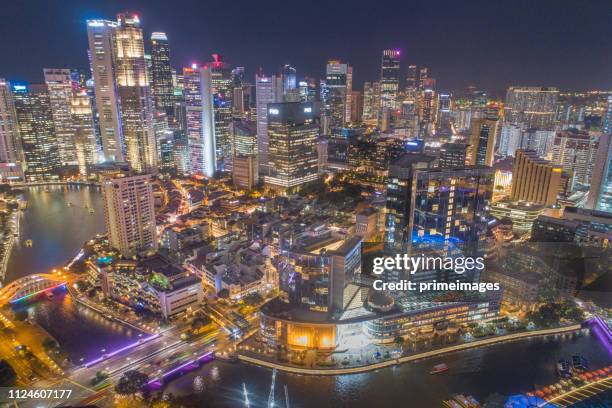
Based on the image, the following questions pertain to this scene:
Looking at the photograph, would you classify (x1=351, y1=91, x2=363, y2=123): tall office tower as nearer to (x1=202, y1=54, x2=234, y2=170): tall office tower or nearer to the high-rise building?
the high-rise building

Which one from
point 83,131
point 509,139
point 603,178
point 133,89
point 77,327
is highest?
point 133,89

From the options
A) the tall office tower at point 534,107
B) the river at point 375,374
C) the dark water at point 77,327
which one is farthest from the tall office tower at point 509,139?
the dark water at point 77,327

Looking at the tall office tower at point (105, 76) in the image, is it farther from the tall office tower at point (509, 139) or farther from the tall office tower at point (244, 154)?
the tall office tower at point (509, 139)

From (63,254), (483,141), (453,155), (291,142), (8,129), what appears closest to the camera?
(63,254)

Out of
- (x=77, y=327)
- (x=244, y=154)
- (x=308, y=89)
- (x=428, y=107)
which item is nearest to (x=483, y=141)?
(x=428, y=107)

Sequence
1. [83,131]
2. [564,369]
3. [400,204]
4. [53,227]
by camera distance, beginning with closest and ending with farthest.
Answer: [564,369], [400,204], [53,227], [83,131]

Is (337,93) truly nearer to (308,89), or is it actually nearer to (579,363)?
(308,89)
